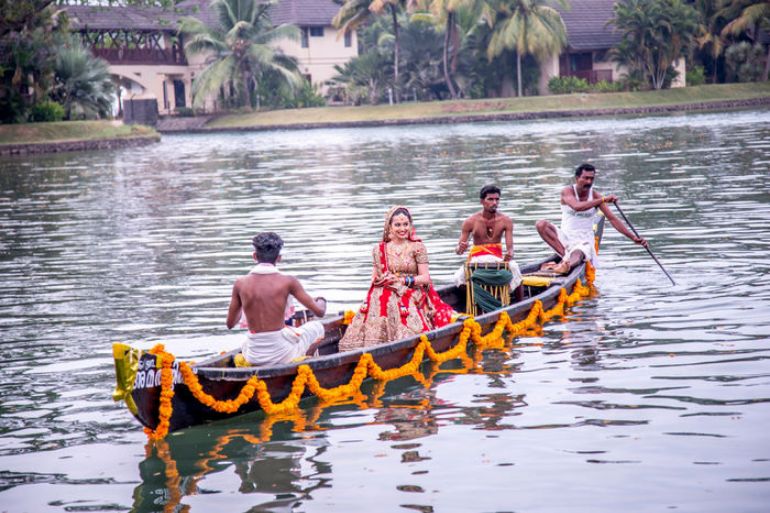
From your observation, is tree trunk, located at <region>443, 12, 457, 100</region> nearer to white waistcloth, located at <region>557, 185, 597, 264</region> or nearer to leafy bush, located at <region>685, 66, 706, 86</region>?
leafy bush, located at <region>685, 66, 706, 86</region>

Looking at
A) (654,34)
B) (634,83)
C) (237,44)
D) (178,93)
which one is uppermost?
(237,44)

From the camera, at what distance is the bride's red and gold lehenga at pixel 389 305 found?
1052cm

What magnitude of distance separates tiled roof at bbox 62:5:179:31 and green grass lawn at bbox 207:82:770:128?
918 cm

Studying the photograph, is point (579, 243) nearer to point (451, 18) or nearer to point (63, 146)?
point (63, 146)

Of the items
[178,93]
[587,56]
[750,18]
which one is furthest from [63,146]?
[750,18]

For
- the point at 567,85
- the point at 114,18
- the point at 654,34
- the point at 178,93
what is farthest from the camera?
the point at 178,93

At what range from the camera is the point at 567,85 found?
60656mm

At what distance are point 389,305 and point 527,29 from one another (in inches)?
1944

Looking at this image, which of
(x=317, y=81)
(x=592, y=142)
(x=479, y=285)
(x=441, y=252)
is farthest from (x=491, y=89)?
(x=479, y=285)

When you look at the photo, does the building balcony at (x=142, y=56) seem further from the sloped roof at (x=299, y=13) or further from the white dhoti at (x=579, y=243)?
the white dhoti at (x=579, y=243)

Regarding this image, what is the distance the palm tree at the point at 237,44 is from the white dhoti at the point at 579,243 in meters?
48.6

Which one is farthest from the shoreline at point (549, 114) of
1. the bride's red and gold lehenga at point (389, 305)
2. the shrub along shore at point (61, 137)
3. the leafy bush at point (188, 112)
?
the bride's red and gold lehenga at point (389, 305)


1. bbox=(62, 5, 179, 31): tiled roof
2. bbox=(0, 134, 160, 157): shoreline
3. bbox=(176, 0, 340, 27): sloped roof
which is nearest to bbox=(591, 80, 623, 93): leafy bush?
bbox=(176, 0, 340, 27): sloped roof

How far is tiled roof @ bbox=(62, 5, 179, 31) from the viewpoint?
6353 centimetres
